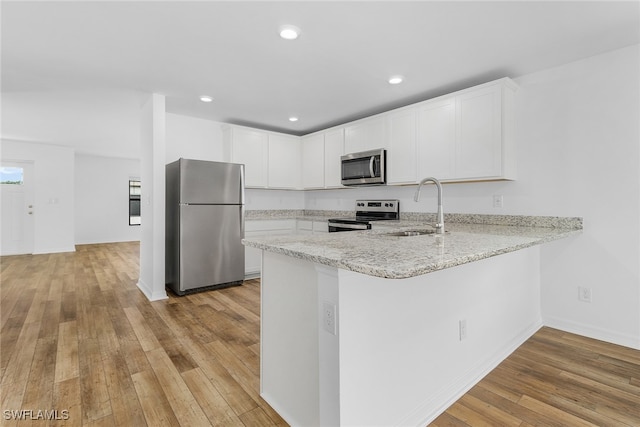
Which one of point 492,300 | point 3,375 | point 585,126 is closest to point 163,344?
point 3,375

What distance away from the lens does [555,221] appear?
8.96ft

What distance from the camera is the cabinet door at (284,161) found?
15.6 ft

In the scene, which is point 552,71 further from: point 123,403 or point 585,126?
point 123,403

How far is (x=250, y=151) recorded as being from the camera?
4.51m

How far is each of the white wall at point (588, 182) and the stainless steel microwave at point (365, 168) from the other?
128 cm

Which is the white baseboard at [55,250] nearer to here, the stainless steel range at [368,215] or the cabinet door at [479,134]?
the stainless steel range at [368,215]

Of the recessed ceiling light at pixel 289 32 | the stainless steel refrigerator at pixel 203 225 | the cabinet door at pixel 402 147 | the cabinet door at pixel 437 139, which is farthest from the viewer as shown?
the stainless steel refrigerator at pixel 203 225

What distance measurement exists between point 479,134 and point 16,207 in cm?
847

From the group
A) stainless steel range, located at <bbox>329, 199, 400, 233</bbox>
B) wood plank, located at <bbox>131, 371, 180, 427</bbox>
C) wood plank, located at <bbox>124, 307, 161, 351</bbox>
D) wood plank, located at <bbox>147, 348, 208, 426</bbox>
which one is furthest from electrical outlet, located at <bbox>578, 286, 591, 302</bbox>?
wood plank, located at <bbox>124, 307, 161, 351</bbox>

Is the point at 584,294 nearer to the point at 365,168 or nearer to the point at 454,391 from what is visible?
the point at 454,391

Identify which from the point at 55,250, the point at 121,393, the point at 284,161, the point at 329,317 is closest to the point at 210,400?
the point at 121,393

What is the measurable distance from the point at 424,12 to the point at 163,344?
9.82 feet

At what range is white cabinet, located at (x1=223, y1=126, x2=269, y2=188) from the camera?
14.3 ft
